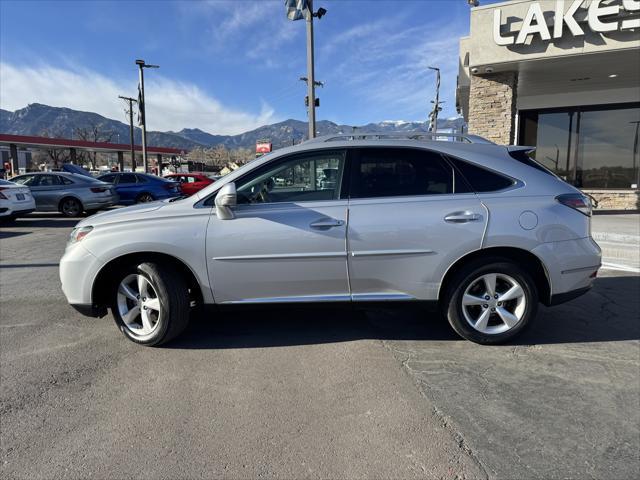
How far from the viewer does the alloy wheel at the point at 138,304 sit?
3648mm

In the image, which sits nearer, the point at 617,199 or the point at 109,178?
the point at 617,199

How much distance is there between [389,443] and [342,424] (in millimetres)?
320

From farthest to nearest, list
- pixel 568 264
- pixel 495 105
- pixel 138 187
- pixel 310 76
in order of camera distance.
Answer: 1. pixel 138 187
2. pixel 310 76
3. pixel 495 105
4. pixel 568 264

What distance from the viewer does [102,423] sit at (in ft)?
8.75

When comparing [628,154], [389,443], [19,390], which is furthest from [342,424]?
[628,154]

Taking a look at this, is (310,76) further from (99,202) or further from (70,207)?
(70,207)

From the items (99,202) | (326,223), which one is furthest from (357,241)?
(99,202)

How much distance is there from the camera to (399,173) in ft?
12.0

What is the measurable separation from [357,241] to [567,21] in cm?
900

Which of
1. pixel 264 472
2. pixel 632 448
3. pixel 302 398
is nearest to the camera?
pixel 264 472

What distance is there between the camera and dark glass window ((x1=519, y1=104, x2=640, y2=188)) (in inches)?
528

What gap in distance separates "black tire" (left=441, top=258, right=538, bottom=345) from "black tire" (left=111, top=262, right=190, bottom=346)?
88.0 inches

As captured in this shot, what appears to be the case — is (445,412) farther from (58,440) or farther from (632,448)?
(58,440)

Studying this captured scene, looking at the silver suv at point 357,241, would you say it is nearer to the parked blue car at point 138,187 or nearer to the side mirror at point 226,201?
the side mirror at point 226,201
